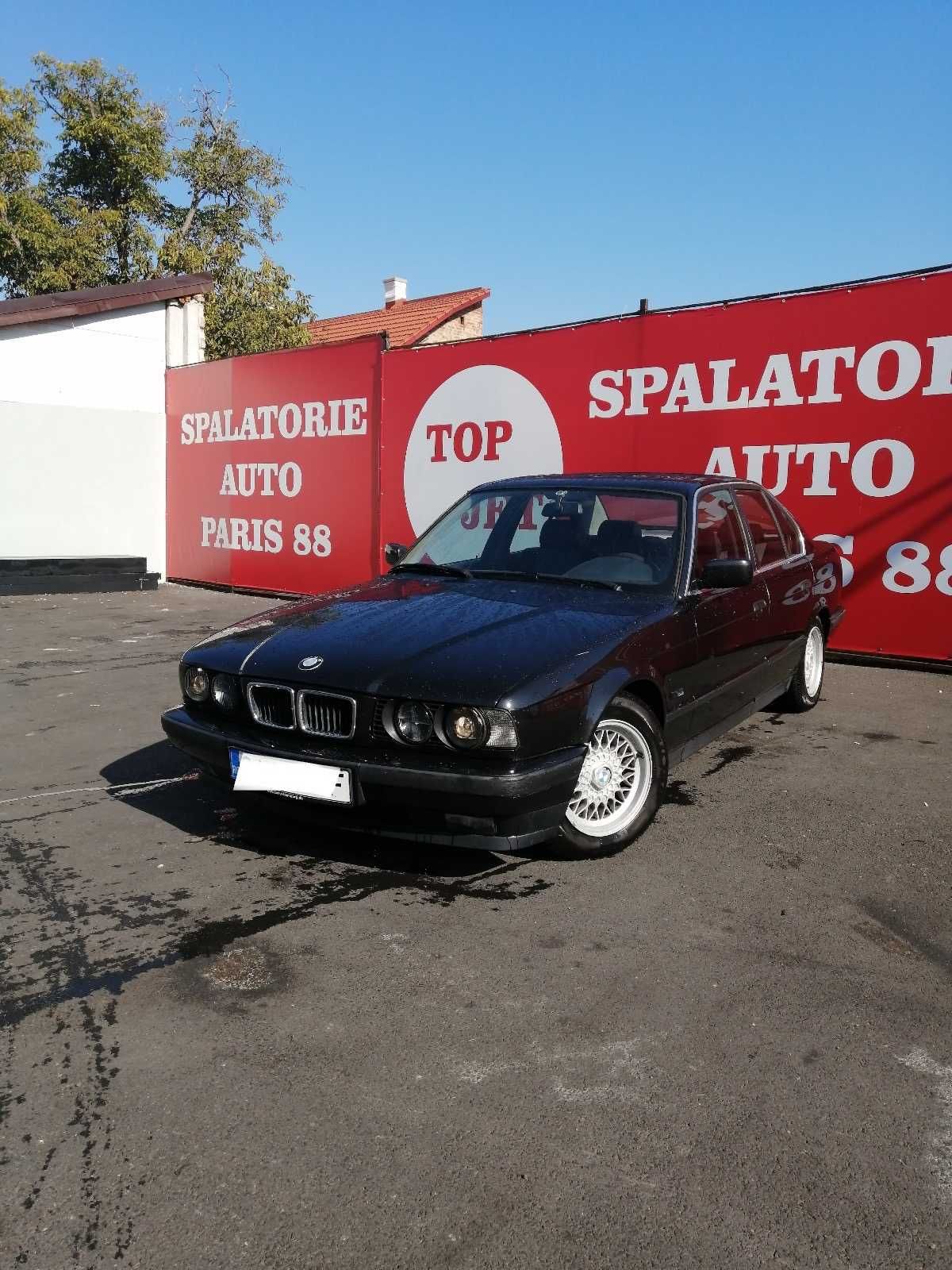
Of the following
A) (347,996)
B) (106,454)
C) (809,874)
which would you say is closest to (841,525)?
(809,874)

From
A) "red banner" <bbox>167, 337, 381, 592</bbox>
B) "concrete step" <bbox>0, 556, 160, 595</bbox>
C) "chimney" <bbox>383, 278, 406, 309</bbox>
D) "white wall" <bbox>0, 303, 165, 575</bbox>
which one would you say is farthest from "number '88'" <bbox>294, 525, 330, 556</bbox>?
"chimney" <bbox>383, 278, 406, 309</bbox>

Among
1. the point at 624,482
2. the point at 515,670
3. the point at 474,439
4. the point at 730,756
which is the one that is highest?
the point at 474,439

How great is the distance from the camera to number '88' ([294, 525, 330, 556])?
12.1m

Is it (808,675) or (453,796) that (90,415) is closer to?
(808,675)

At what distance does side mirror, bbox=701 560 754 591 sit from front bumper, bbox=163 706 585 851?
4.27 feet

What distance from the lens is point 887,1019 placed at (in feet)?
9.02

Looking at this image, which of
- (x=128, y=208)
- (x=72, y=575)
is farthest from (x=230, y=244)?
(x=72, y=575)

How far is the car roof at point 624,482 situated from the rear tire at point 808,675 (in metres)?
1.51

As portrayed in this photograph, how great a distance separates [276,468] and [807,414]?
692cm

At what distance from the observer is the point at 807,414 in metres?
8.20

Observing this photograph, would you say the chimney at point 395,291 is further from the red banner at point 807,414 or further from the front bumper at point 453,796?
the front bumper at point 453,796

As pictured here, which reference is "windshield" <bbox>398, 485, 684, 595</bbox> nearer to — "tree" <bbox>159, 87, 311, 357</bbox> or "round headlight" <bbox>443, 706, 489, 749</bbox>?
"round headlight" <bbox>443, 706, 489, 749</bbox>

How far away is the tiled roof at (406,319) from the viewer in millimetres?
26859

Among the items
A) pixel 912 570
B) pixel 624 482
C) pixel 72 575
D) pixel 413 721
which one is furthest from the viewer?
pixel 72 575
